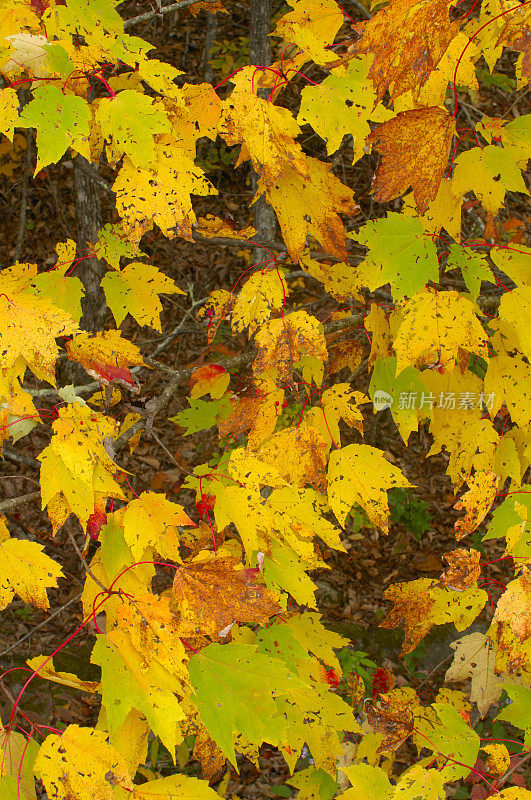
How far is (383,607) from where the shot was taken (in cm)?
498

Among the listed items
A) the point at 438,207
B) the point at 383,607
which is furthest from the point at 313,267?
the point at 383,607

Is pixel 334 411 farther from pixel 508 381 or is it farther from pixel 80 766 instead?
pixel 80 766

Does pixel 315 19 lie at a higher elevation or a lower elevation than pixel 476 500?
higher

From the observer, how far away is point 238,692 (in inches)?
59.8

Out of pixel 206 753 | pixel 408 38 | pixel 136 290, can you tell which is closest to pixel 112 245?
pixel 136 290

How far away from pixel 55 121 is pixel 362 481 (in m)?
1.41

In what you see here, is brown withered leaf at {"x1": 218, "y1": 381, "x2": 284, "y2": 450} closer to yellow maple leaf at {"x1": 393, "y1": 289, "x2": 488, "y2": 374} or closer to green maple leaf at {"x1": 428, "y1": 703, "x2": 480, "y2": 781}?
yellow maple leaf at {"x1": 393, "y1": 289, "x2": 488, "y2": 374}

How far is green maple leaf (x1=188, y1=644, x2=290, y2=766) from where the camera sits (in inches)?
58.1

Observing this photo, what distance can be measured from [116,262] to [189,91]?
0.74m

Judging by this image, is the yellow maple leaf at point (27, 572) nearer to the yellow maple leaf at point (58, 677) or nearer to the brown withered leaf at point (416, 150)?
the yellow maple leaf at point (58, 677)

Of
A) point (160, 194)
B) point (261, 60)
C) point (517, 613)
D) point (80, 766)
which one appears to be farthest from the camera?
point (261, 60)

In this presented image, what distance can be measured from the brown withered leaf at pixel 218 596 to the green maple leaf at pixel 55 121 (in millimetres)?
1160

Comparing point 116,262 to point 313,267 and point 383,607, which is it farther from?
point 383,607

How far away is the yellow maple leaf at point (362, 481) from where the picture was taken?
1.96 meters
